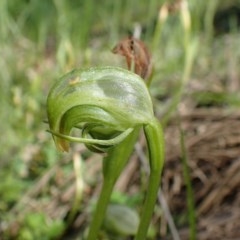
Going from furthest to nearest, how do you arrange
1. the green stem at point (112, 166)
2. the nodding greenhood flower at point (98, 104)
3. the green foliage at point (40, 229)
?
the green foliage at point (40, 229) → the green stem at point (112, 166) → the nodding greenhood flower at point (98, 104)

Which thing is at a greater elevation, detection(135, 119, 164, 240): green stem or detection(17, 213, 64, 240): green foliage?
detection(135, 119, 164, 240): green stem

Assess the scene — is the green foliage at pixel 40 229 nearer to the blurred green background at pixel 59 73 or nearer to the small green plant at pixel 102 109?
the blurred green background at pixel 59 73

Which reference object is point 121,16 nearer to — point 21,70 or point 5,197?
point 21,70

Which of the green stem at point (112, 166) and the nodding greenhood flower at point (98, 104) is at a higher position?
the nodding greenhood flower at point (98, 104)

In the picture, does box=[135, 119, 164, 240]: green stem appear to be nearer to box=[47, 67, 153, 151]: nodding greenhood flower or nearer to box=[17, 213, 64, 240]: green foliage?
box=[47, 67, 153, 151]: nodding greenhood flower

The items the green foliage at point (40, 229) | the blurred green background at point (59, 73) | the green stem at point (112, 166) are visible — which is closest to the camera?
the green stem at point (112, 166)

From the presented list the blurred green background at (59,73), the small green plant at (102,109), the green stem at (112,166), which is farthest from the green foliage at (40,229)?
the small green plant at (102,109)

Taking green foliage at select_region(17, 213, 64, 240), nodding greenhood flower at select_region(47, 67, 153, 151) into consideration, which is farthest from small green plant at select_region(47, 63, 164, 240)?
green foliage at select_region(17, 213, 64, 240)
